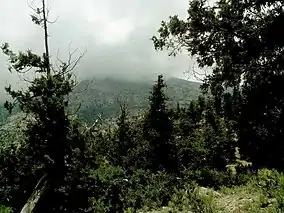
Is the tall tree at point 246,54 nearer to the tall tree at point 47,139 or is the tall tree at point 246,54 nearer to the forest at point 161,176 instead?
the forest at point 161,176

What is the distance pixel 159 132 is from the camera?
39531 mm

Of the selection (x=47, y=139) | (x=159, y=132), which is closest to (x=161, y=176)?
(x=47, y=139)

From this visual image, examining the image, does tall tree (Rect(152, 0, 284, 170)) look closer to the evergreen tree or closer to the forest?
the forest

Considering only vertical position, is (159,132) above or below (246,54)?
below

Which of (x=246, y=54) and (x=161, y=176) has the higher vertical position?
(x=246, y=54)

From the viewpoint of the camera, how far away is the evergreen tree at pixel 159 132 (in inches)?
1496

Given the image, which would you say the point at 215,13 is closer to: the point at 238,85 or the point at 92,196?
the point at 238,85

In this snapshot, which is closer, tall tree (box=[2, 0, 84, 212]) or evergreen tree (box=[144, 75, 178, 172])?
tall tree (box=[2, 0, 84, 212])

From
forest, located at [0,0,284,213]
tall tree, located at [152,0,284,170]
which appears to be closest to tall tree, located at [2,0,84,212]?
forest, located at [0,0,284,213]

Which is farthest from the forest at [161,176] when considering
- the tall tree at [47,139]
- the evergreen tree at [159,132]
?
the evergreen tree at [159,132]

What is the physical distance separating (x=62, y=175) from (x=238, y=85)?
408 inches

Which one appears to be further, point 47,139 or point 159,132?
point 159,132

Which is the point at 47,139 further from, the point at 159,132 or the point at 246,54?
Result: the point at 159,132

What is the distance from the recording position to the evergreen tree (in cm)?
3800
